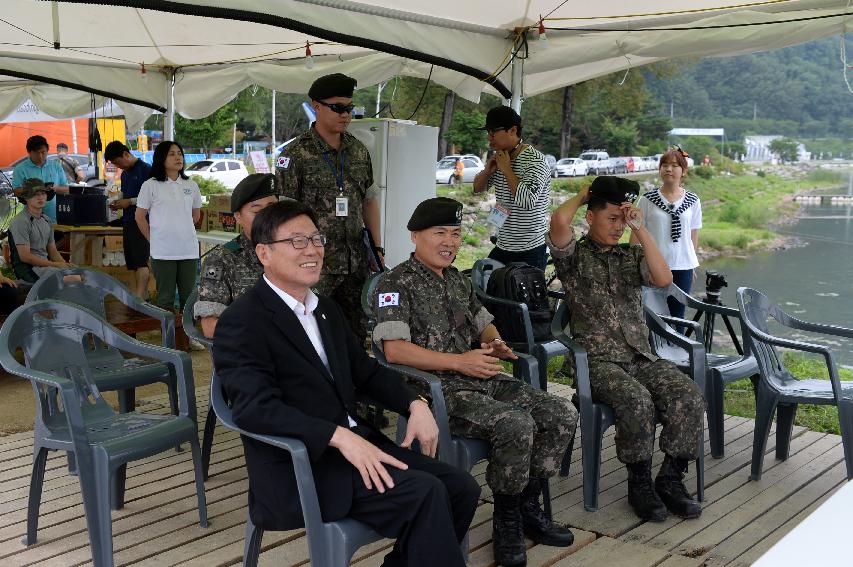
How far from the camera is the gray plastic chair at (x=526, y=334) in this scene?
4180 millimetres

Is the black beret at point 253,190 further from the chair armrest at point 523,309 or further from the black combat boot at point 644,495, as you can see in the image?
the black combat boot at point 644,495

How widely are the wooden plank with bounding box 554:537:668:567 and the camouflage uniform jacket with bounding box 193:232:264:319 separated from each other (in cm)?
167

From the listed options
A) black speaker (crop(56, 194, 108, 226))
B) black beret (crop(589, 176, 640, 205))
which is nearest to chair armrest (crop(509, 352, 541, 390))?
black beret (crop(589, 176, 640, 205))

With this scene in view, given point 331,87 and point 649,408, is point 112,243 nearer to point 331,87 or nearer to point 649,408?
point 331,87

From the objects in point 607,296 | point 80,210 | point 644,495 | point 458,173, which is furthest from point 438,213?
point 458,173

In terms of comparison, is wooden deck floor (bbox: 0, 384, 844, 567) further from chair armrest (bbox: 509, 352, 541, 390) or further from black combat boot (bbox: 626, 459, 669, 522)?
chair armrest (bbox: 509, 352, 541, 390)

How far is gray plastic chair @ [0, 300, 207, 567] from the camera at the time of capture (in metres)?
2.88

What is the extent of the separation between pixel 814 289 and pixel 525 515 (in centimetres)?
2287

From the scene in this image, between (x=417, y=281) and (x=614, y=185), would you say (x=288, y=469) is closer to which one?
(x=417, y=281)

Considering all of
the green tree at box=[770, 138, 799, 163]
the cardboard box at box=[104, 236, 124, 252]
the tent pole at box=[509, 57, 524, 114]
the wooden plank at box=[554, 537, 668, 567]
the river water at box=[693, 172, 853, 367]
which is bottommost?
the river water at box=[693, 172, 853, 367]

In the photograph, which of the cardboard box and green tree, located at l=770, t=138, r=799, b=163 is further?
green tree, located at l=770, t=138, r=799, b=163

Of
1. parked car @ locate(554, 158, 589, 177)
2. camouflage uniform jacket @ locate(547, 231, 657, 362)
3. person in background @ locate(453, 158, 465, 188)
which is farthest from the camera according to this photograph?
parked car @ locate(554, 158, 589, 177)

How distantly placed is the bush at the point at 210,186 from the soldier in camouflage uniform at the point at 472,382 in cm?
2320

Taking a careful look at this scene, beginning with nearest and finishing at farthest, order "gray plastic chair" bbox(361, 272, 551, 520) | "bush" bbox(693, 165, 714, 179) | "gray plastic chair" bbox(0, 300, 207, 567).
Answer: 1. "gray plastic chair" bbox(0, 300, 207, 567)
2. "gray plastic chair" bbox(361, 272, 551, 520)
3. "bush" bbox(693, 165, 714, 179)
